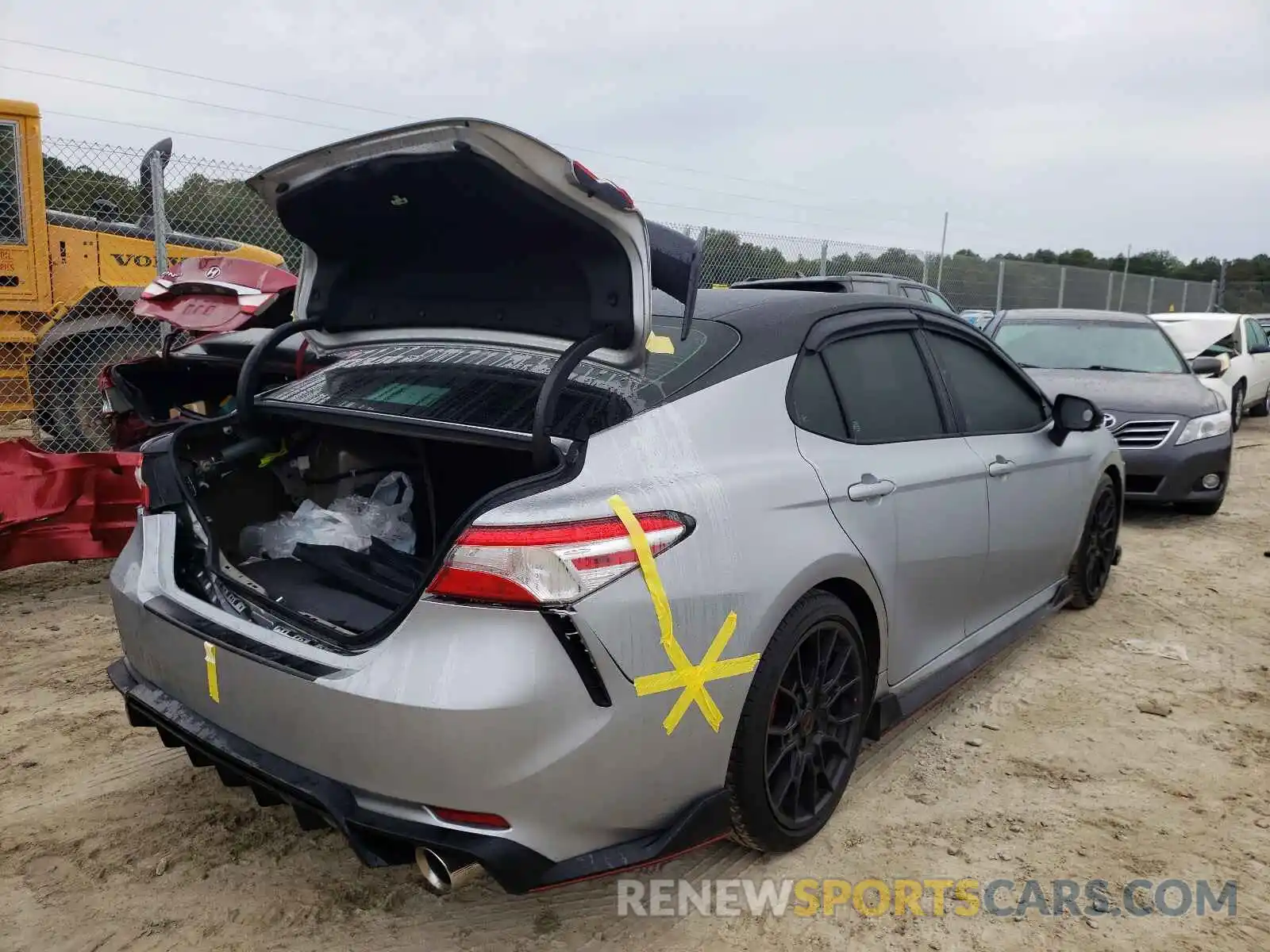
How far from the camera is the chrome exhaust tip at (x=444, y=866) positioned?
1921 mm

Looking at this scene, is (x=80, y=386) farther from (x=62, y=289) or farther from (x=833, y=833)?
(x=833, y=833)

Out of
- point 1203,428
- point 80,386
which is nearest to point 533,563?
point 1203,428

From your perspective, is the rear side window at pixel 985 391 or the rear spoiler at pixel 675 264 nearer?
the rear spoiler at pixel 675 264

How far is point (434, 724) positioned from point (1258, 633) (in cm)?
445

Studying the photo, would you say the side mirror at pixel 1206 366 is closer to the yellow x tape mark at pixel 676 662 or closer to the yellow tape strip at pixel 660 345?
the yellow tape strip at pixel 660 345

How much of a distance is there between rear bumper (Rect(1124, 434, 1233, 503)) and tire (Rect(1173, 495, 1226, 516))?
137mm

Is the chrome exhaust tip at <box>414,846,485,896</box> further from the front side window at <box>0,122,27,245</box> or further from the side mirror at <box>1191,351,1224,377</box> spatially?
the side mirror at <box>1191,351,1224,377</box>

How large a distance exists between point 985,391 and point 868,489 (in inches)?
49.9

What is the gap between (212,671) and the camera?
2.24 m

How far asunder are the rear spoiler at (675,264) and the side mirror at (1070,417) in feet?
7.54

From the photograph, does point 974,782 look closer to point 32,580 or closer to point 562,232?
point 562,232

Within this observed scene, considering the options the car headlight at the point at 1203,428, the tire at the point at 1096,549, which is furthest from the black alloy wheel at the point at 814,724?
the car headlight at the point at 1203,428

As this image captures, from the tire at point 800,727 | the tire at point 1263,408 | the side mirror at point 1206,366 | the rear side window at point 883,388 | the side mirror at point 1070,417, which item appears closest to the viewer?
the tire at point 800,727

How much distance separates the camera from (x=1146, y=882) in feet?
8.45
